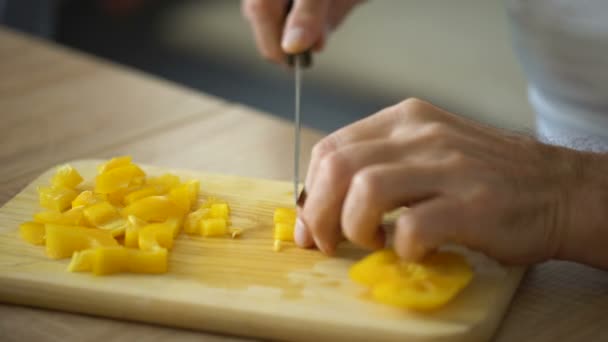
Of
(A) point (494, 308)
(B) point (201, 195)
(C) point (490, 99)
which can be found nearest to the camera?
(A) point (494, 308)

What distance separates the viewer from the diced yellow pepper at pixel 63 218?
114 cm

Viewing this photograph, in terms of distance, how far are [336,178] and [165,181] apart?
0.36 meters

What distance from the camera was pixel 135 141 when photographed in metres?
1.56

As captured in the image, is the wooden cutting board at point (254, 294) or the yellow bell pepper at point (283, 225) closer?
the wooden cutting board at point (254, 294)

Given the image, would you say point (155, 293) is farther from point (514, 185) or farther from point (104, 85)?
point (104, 85)

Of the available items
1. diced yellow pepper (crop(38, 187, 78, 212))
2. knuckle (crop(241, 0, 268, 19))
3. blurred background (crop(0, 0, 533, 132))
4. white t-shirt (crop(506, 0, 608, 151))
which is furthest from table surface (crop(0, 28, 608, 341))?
blurred background (crop(0, 0, 533, 132))

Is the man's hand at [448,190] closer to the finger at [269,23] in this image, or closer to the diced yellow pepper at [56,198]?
the diced yellow pepper at [56,198]

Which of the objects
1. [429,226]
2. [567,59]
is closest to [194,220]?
[429,226]

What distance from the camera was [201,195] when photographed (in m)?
1.28

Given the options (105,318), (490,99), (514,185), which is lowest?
(490,99)

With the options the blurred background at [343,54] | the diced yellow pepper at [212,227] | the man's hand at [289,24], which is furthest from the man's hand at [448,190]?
the blurred background at [343,54]

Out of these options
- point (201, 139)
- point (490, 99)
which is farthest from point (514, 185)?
point (490, 99)

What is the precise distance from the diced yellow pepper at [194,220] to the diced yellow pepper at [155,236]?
4cm

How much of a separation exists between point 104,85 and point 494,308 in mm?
1113
